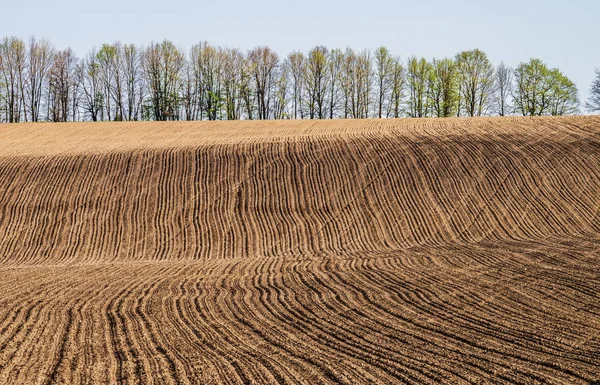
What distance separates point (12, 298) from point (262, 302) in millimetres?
4898

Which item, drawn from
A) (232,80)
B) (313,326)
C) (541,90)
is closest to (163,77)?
(232,80)

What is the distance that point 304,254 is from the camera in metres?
21.2

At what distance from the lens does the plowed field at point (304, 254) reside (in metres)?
9.63

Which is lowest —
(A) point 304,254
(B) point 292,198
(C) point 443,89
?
(A) point 304,254

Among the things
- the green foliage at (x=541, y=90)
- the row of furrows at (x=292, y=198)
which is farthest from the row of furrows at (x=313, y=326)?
the green foliage at (x=541, y=90)

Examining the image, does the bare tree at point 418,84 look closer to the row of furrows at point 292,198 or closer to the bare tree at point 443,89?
the bare tree at point 443,89

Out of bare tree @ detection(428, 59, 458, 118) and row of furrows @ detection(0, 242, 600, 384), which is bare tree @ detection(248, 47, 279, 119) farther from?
row of furrows @ detection(0, 242, 600, 384)

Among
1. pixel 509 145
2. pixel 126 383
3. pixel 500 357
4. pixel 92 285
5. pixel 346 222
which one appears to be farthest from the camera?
pixel 509 145

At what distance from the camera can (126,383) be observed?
28.3 feet

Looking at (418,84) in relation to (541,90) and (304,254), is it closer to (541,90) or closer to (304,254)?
(541,90)

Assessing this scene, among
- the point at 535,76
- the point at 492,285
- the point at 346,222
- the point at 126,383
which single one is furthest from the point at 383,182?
the point at 535,76

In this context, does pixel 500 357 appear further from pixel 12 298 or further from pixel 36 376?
pixel 12 298

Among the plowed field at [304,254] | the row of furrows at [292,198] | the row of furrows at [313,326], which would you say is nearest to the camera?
the row of furrows at [313,326]

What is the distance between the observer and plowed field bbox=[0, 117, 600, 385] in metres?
9.63
